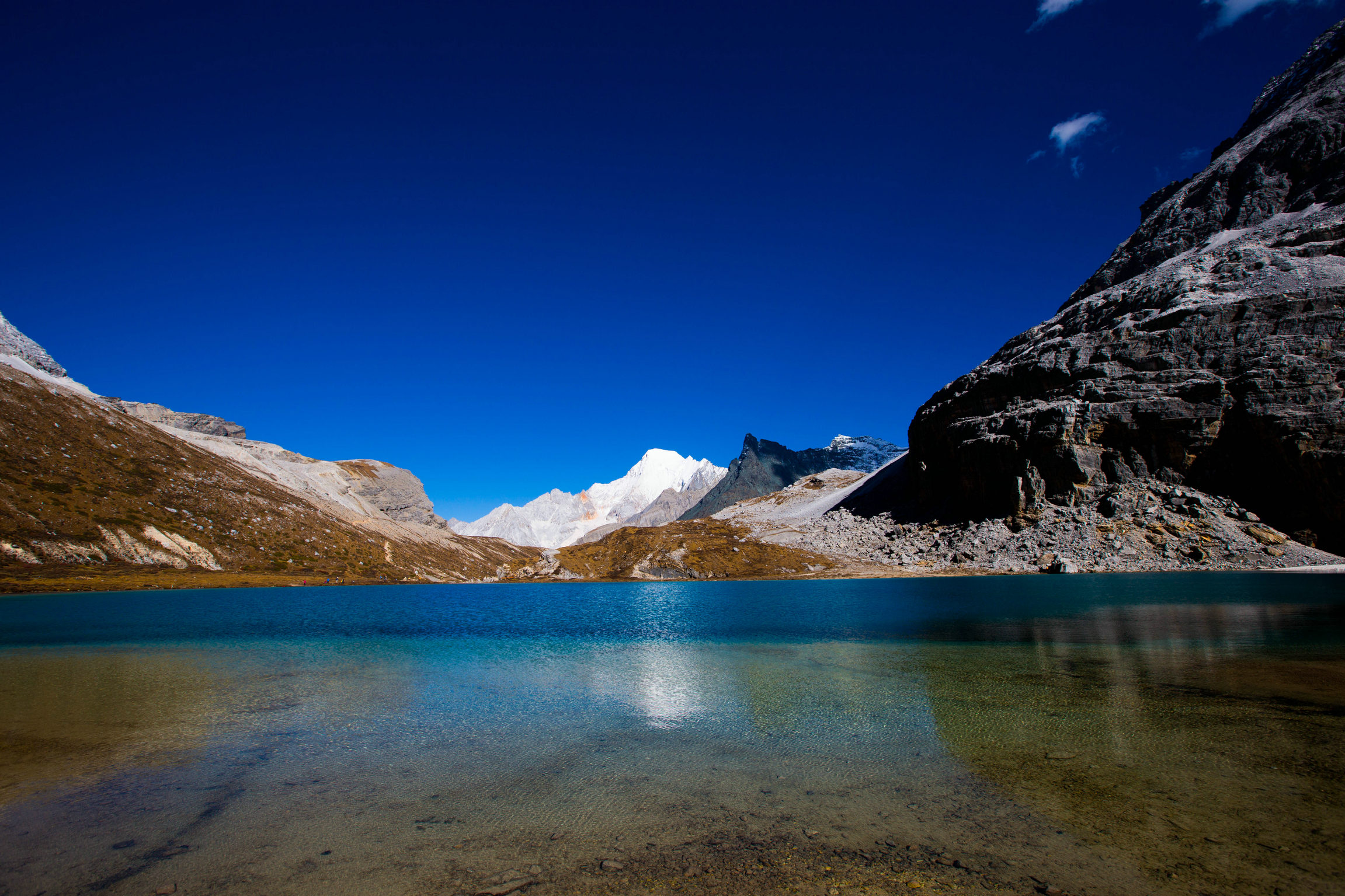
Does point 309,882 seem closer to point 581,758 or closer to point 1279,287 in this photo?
point 581,758

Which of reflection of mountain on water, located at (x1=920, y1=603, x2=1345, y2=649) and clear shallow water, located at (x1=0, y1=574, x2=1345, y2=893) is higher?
reflection of mountain on water, located at (x1=920, y1=603, x2=1345, y2=649)

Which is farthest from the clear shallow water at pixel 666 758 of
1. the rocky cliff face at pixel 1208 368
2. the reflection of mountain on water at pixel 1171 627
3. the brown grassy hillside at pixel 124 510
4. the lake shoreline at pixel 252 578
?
the brown grassy hillside at pixel 124 510

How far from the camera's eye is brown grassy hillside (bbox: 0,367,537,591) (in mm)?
128625

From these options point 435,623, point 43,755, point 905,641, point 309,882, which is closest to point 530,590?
point 435,623

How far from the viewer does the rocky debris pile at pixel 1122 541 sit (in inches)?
4454

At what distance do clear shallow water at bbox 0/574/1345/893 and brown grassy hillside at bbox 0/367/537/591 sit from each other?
126 m

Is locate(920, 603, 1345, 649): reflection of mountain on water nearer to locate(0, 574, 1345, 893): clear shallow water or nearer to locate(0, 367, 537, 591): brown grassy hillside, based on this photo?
locate(0, 574, 1345, 893): clear shallow water

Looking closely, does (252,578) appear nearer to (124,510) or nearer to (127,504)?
(124,510)

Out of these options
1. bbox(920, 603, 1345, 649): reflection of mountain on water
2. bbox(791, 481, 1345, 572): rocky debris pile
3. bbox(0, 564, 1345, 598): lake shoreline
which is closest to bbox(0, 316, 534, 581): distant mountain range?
bbox(0, 564, 1345, 598): lake shoreline

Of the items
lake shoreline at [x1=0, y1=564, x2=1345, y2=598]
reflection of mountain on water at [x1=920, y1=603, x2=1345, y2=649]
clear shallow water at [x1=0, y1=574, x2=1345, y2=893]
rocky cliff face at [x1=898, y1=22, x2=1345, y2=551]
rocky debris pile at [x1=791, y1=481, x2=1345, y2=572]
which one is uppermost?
rocky cliff face at [x1=898, y1=22, x2=1345, y2=551]

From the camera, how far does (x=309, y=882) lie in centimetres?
907

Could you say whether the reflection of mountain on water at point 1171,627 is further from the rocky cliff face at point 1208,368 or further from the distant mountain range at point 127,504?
the distant mountain range at point 127,504

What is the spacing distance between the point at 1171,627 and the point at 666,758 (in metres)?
39.0

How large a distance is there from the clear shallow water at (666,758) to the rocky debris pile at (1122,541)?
327ft
